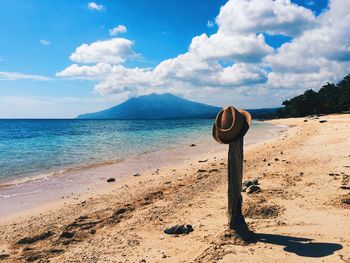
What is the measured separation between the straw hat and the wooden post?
23 centimetres

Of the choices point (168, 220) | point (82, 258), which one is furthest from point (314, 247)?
point (82, 258)

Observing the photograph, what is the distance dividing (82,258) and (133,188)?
712 centimetres

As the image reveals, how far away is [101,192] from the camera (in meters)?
14.0

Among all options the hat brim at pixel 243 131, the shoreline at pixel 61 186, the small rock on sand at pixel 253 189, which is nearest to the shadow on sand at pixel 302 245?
the hat brim at pixel 243 131

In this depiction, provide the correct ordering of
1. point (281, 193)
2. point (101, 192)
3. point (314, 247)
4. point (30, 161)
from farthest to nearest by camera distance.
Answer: point (30, 161) → point (101, 192) → point (281, 193) → point (314, 247)

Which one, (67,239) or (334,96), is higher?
(334,96)

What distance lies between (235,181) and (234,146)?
2.68 feet

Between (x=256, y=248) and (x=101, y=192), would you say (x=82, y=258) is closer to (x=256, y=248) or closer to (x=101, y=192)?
(x=256, y=248)

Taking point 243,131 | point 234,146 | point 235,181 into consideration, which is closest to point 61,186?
point 235,181

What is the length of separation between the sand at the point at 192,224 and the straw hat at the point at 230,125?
7.19ft

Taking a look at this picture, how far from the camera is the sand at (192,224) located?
680cm

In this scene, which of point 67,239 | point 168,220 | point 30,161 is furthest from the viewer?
point 30,161

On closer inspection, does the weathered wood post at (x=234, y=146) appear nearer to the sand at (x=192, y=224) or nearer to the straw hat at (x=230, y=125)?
the straw hat at (x=230, y=125)

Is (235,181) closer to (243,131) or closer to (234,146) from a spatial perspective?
(234,146)
